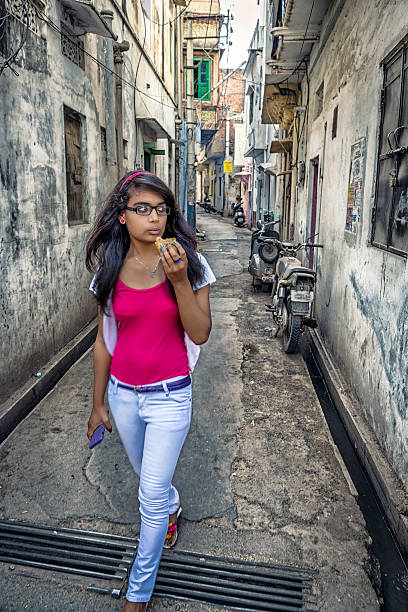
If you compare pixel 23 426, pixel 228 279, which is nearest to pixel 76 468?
pixel 23 426

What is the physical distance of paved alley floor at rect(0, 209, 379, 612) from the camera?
2451mm

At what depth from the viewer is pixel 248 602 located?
2.36 m

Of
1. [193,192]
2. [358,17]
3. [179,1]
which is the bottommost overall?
[193,192]

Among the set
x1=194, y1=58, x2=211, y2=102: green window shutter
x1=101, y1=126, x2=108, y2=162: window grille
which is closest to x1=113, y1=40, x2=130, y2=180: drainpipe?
x1=101, y1=126, x2=108, y2=162: window grille

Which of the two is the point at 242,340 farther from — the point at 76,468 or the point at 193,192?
the point at 193,192

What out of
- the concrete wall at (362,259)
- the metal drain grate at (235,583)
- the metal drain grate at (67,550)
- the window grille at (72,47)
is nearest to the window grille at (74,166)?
the window grille at (72,47)

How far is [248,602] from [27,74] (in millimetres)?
4570

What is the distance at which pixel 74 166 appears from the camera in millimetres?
6254

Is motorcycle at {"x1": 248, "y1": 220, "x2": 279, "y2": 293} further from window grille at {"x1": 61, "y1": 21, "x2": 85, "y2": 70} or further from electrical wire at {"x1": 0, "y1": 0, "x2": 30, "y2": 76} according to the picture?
electrical wire at {"x1": 0, "y1": 0, "x2": 30, "y2": 76}

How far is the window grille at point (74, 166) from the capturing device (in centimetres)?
599

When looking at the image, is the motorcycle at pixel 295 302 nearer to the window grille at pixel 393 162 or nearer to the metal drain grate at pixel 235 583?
the window grille at pixel 393 162

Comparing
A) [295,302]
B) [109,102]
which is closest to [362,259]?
[295,302]

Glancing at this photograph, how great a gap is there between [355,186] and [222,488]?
314 centimetres

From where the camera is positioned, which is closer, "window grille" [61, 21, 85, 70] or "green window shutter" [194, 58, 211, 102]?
"window grille" [61, 21, 85, 70]
